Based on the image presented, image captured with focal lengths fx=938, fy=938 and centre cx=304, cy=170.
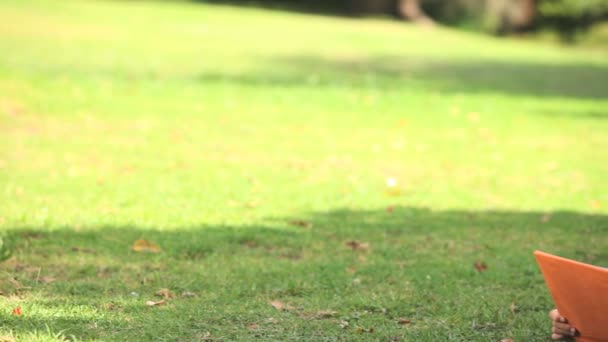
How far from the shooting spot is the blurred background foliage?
2636 centimetres

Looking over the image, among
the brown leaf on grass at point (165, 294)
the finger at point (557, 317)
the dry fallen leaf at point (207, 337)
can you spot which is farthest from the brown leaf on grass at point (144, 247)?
the finger at point (557, 317)

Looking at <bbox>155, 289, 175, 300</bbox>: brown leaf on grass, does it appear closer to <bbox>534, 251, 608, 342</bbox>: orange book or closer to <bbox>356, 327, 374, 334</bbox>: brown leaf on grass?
<bbox>356, 327, 374, 334</bbox>: brown leaf on grass

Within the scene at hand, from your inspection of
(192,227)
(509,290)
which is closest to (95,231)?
(192,227)

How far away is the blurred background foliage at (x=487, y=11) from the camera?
26.4m

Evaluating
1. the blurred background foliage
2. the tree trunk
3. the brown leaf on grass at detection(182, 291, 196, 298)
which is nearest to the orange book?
the brown leaf on grass at detection(182, 291, 196, 298)

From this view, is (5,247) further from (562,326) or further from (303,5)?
(303,5)

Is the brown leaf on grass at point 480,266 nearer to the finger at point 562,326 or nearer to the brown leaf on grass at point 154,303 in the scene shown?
the finger at point 562,326

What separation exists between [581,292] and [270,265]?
2319 millimetres

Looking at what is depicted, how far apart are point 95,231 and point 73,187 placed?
149 centimetres

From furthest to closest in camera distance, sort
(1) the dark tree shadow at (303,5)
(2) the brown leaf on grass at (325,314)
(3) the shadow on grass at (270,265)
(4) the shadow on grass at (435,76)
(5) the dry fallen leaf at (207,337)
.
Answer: (1) the dark tree shadow at (303,5)
(4) the shadow on grass at (435,76)
(2) the brown leaf on grass at (325,314)
(3) the shadow on grass at (270,265)
(5) the dry fallen leaf at (207,337)

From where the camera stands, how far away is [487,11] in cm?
2881

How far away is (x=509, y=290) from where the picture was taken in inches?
224

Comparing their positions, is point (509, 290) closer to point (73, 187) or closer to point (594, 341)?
point (594, 341)

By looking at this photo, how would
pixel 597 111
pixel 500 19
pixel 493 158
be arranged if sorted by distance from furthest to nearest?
pixel 500 19 < pixel 597 111 < pixel 493 158
